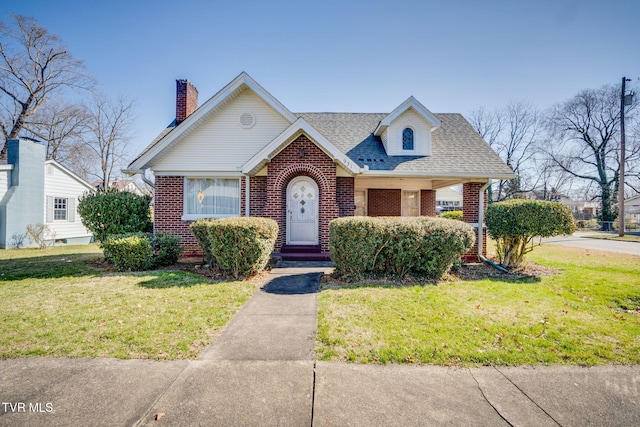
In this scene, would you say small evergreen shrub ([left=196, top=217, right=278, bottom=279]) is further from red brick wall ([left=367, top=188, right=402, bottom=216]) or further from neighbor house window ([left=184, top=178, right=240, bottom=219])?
red brick wall ([left=367, top=188, right=402, bottom=216])

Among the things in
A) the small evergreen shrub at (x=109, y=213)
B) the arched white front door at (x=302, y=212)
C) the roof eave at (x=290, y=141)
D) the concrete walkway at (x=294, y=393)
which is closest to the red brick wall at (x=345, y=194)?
the arched white front door at (x=302, y=212)

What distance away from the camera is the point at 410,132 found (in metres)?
11.8

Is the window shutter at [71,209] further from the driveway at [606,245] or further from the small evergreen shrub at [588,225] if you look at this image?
the small evergreen shrub at [588,225]

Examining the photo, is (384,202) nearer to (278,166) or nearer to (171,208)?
(278,166)

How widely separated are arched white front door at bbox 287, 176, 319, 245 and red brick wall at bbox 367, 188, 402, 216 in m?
4.50

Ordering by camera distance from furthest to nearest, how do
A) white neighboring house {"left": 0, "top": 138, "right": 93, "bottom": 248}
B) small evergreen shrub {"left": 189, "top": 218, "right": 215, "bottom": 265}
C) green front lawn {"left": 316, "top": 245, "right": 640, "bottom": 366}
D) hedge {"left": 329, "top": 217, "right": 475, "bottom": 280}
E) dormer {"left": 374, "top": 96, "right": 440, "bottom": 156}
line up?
white neighboring house {"left": 0, "top": 138, "right": 93, "bottom": 248}
dormer {"left": 374, "top": 96, "right": 440, "bottom": 156}
small evergreen shrub {"left": 189, "top": 218, "right": 215, "bottom": 265}
hedge {"left": 329, "top": 217, "right": 475, "bottom": 280}
green front lawn {"left": 316, "top": 245, "right": 640, "bottom": 366}

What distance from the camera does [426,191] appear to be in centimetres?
1463

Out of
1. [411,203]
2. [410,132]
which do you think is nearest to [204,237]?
[410,132]

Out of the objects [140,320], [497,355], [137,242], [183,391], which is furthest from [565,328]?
[137,242]

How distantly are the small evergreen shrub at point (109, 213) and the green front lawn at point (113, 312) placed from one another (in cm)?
185

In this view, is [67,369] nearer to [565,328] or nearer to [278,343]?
[278,343]

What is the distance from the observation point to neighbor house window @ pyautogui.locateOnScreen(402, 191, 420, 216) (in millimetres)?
14539

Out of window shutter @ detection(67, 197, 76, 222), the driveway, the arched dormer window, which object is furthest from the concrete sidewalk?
window shutter @ detection(67, 197, 76, 222)

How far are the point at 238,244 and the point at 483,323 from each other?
5.22 m
